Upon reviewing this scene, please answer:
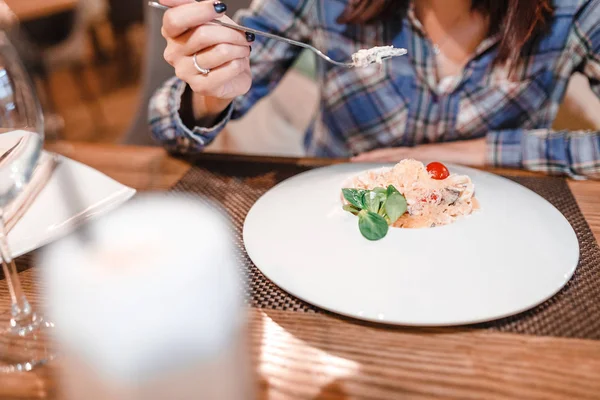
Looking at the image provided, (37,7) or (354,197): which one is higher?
(354,197)

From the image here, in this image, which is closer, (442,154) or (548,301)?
(548,301)

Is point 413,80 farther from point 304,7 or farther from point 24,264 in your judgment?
point 24,264

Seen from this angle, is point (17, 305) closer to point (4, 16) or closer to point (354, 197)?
point (354, 197)

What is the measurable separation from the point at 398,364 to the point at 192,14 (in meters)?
0.53

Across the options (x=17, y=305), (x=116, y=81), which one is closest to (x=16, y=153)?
(x=17, y=305)

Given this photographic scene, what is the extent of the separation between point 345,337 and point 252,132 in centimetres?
134

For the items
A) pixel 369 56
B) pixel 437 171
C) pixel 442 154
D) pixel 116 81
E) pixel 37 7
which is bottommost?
pixel 116 81

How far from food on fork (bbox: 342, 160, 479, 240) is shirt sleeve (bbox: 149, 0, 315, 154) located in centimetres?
37

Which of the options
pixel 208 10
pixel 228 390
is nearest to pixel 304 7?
pixel 208 10

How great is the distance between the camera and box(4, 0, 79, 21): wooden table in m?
2.64

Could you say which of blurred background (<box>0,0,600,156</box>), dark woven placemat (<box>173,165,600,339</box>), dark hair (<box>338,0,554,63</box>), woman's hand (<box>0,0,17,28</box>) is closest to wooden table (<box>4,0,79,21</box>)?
blurred background (<box>0,0,600,156</box>)

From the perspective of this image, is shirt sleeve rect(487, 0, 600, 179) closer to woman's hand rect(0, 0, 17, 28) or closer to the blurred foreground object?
the blurred foreground object

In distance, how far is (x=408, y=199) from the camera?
638 mm

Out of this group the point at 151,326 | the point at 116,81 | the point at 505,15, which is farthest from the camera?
the point at 116,81
